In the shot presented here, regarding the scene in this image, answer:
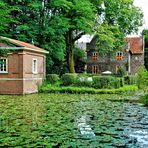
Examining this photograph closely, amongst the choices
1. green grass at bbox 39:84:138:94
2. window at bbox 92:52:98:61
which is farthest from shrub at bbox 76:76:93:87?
window at bbox 92:52:98:61

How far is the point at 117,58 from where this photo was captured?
70.2 meters

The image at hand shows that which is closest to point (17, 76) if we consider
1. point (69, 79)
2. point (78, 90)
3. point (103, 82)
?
point (78, 90)

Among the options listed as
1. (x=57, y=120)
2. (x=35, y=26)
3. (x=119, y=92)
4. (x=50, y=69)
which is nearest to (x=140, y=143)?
(x=57, y=120)

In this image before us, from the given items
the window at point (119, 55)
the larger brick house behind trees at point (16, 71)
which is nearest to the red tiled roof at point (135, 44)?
the window at point (119, 55)

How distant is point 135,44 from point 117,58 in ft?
24.7

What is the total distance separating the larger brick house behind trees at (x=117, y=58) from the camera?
230 ft

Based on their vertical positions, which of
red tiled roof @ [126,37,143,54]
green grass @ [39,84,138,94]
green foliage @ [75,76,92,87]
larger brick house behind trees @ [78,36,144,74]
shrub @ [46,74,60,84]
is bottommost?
green grass @ [39,84,138,94]

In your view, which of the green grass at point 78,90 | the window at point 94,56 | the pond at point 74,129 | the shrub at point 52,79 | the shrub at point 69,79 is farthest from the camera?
the window at point 94,56

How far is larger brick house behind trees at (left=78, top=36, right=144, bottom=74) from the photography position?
70.1 m

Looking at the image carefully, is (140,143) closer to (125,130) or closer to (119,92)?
(125,130)

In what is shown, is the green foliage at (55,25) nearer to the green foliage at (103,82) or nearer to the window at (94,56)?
the green foliage at (103,82)

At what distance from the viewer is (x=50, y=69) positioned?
2009 inches

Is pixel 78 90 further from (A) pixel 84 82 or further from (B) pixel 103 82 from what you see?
(B) pixel 103 82

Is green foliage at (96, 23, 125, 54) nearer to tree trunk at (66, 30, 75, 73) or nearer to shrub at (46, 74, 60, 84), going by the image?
tree trunk at (66, 30, 75, 73)
